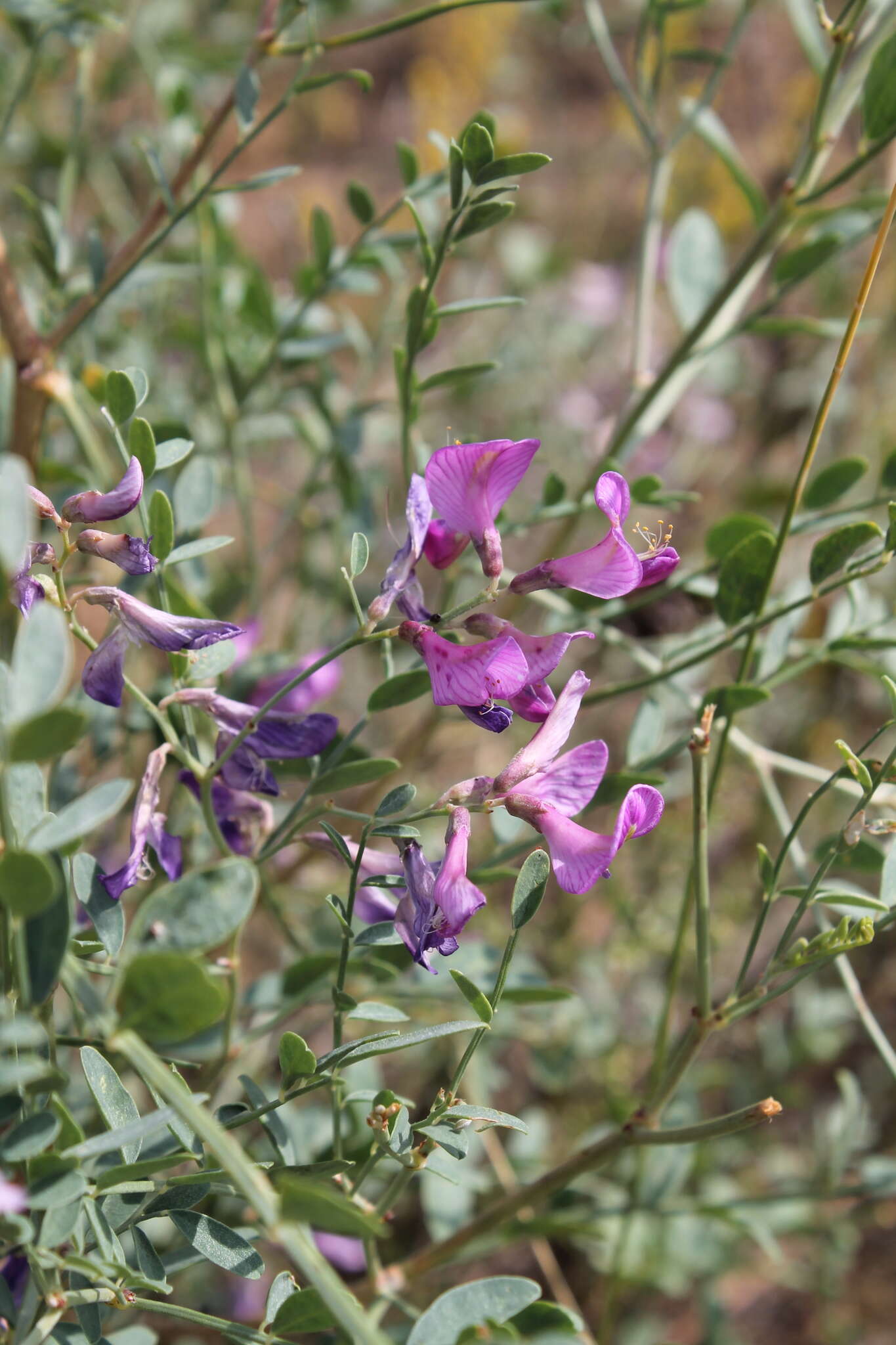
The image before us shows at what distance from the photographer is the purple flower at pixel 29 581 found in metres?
0.52

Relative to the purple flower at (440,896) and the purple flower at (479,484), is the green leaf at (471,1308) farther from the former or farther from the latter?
the purple flower at (479,484)

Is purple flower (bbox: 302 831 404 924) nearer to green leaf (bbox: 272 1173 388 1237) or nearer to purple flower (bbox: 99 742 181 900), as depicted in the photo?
purple flower (bbox: 99 742 181 900)

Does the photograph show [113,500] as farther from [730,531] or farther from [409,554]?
[730,531]

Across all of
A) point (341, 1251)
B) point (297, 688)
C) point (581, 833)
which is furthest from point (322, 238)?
point (341, 1251)

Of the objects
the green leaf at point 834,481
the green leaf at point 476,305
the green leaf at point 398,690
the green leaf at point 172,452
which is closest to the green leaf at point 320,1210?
the green leaf at point 398,690

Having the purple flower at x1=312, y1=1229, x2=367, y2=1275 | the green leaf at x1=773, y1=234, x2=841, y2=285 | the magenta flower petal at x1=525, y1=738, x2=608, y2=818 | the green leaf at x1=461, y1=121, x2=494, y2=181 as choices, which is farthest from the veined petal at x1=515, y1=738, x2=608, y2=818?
the purple flower at x1=312, y1=1229, x2=367, y2=1275

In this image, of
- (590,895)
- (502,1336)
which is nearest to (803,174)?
(502,1336)

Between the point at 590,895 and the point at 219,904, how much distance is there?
158cm

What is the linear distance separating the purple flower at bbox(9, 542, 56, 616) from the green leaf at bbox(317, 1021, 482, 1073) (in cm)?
26

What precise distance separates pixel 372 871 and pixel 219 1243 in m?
0.21

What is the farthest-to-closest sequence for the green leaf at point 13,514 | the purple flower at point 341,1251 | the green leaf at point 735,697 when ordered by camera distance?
the purple flower at point 341,1251, the green leaf at point 735,697, the green leaf at point 13,514

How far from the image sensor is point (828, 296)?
1823mm

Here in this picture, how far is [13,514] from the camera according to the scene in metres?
0.37

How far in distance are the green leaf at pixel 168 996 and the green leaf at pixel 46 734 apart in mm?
80
